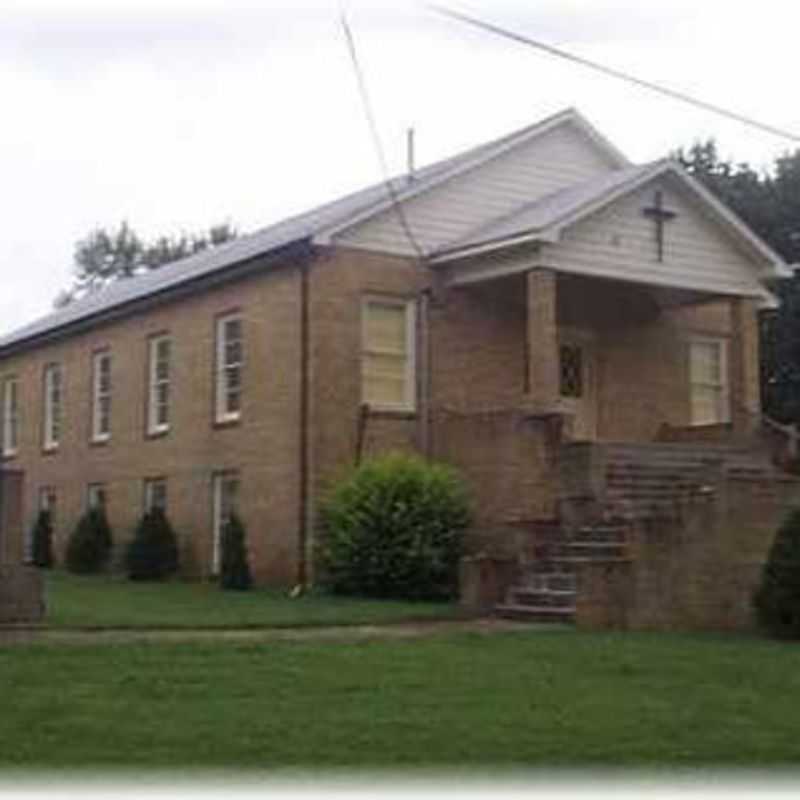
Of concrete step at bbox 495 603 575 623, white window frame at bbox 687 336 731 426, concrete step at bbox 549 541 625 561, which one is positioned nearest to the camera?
concrete step at bbox 495 603 575 623

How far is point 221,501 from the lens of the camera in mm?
28047

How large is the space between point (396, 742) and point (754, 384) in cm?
1822

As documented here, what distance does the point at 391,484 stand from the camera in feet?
74.8

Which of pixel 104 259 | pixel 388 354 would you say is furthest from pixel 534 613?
pixel 104 259

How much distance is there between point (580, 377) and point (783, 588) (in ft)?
34.0

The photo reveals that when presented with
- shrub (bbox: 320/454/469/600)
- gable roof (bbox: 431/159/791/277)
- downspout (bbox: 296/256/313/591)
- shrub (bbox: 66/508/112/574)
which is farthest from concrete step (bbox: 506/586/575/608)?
shrub (bbox: 66/508/112/574)

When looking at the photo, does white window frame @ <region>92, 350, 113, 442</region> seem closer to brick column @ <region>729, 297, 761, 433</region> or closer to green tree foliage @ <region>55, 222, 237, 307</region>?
brick column @ <region>729, 297, 761, 433</region>

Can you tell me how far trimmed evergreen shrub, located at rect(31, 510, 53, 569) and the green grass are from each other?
355 inches

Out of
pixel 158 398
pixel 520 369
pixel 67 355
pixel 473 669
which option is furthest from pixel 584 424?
pixel 473 669

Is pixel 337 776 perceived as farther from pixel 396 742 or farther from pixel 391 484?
pixel 391 484

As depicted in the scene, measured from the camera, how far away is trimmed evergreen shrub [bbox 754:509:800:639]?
57.9 feet

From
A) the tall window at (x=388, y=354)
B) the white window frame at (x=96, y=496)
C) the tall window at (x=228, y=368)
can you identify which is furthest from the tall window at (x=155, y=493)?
the tall window at (x=388, y=354)

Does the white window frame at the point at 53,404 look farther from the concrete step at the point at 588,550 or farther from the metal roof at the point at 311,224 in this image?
the concrete step at the point at 588,550

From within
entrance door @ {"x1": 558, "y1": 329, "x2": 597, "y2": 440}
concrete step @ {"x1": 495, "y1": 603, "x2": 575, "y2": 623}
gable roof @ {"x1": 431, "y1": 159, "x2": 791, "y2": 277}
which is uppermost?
gable roof @ {"x1": 431, "y1": 159, "x2": 791, "y2": 277}
